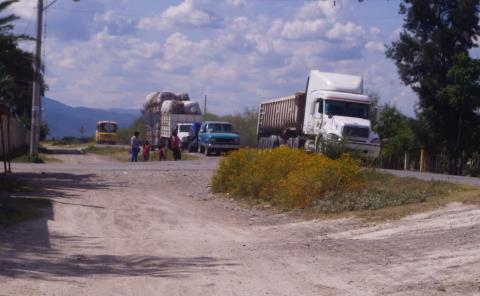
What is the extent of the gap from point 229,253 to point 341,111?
24739mm

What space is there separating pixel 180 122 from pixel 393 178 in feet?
128

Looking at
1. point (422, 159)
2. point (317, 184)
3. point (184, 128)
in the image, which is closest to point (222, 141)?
point (184, 128)

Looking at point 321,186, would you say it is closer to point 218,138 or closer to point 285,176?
point 285,176

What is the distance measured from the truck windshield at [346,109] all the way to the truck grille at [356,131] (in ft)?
3.28

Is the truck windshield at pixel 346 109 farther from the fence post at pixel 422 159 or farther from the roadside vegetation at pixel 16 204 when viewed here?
the roadside vegetation at pixel 16 204

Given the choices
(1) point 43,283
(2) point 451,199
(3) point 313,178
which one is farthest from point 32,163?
(1) point 43,283

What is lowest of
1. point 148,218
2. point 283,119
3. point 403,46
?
point 148,218

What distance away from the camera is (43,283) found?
12.0 meters

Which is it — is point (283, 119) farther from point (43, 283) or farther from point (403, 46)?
point (43, 283)

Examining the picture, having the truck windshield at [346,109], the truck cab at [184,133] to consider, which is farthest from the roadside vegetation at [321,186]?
the truck cab at [184,133]

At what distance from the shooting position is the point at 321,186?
76.2 ft

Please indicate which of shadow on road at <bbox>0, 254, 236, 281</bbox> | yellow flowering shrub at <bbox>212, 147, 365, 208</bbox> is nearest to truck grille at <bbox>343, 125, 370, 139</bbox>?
yellow flowering shrub at <bbox>212, 147, 365, 208</bbox>

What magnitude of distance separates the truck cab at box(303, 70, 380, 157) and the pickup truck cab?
13.4 m

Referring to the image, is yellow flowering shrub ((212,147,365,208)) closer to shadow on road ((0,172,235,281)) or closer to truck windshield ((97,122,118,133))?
shadow on road ((0,172,235,281))
